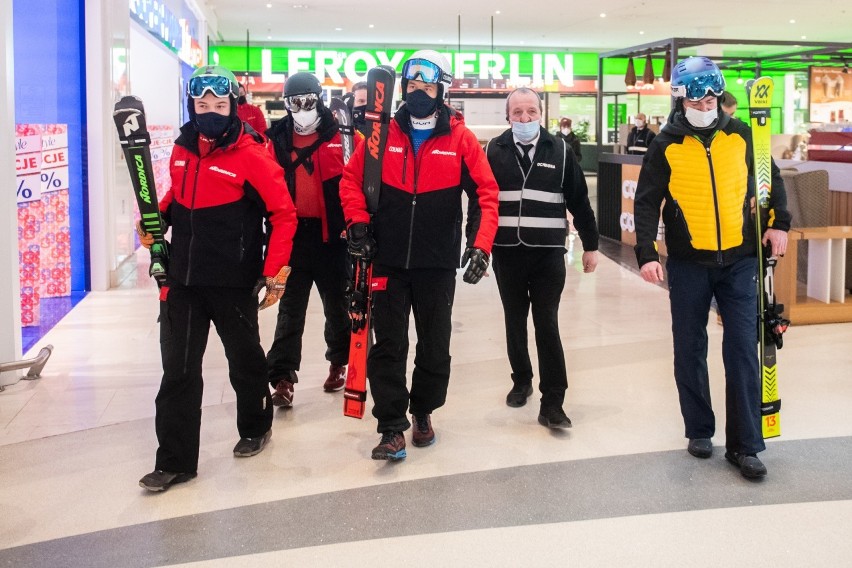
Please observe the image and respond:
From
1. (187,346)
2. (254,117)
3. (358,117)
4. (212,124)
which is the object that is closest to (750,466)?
(187,346)

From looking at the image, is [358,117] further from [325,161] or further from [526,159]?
[526,159]

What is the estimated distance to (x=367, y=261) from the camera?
358 centimetres

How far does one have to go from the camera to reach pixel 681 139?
134 inches

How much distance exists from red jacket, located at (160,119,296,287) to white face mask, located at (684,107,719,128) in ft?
4.88

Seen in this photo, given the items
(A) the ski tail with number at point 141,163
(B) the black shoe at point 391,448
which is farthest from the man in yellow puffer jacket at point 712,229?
(A) the ski tail with number at point 141,163

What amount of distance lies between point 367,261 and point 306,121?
2.76 ft

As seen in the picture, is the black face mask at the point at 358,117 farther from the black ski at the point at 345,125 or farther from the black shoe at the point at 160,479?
the black shoe at the point at 160,479

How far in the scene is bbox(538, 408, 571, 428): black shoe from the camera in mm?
3904

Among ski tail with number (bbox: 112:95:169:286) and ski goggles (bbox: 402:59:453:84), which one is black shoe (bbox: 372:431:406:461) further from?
ski goggles (bbox: 402:59:453:84)

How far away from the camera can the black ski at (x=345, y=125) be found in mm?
4148

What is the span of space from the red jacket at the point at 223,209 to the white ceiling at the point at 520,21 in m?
14.8

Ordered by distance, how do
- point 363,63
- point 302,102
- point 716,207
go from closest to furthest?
point 716,207 → point 302,102 → point 363,63

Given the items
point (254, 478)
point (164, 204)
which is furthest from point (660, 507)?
point (164, 204)

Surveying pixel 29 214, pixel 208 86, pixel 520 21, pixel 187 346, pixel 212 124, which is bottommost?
pixel 187 346
